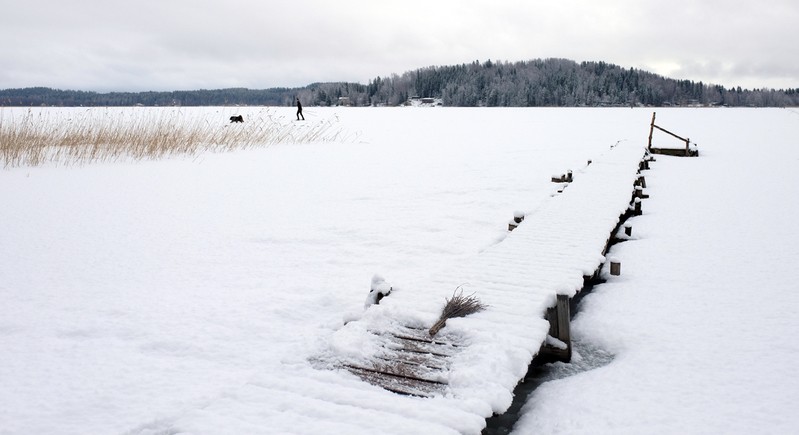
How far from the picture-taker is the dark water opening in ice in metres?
3.28

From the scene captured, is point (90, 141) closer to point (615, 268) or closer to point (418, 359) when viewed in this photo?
point (615, 268)

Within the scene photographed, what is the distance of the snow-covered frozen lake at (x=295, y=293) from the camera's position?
308cm

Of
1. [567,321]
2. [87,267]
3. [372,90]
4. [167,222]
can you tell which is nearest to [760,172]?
[567,321]

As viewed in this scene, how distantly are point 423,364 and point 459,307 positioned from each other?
68 cm

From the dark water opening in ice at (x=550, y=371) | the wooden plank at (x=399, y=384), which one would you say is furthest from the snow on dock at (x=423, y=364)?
the dark water opening in ice at (x=550, y=371)

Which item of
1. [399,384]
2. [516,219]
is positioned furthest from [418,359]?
[516,219]

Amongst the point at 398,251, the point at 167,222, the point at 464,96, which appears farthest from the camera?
the point at 464,96

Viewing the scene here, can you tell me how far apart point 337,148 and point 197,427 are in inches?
653

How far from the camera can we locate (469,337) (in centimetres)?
331

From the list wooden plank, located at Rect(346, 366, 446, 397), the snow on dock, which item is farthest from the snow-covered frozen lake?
wooden plank, located at Rect(346, 366, 446, 397)

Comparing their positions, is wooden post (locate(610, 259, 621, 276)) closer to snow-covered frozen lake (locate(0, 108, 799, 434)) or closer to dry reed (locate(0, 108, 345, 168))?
snow-covered frozen lake (locate(0, 108, 799, 434))

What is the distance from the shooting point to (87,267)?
18.1 feet

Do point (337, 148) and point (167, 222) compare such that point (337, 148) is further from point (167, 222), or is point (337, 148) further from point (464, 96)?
point (464, 96)

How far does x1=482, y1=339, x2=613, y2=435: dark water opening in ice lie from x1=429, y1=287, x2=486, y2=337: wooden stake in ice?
0.55 metres
